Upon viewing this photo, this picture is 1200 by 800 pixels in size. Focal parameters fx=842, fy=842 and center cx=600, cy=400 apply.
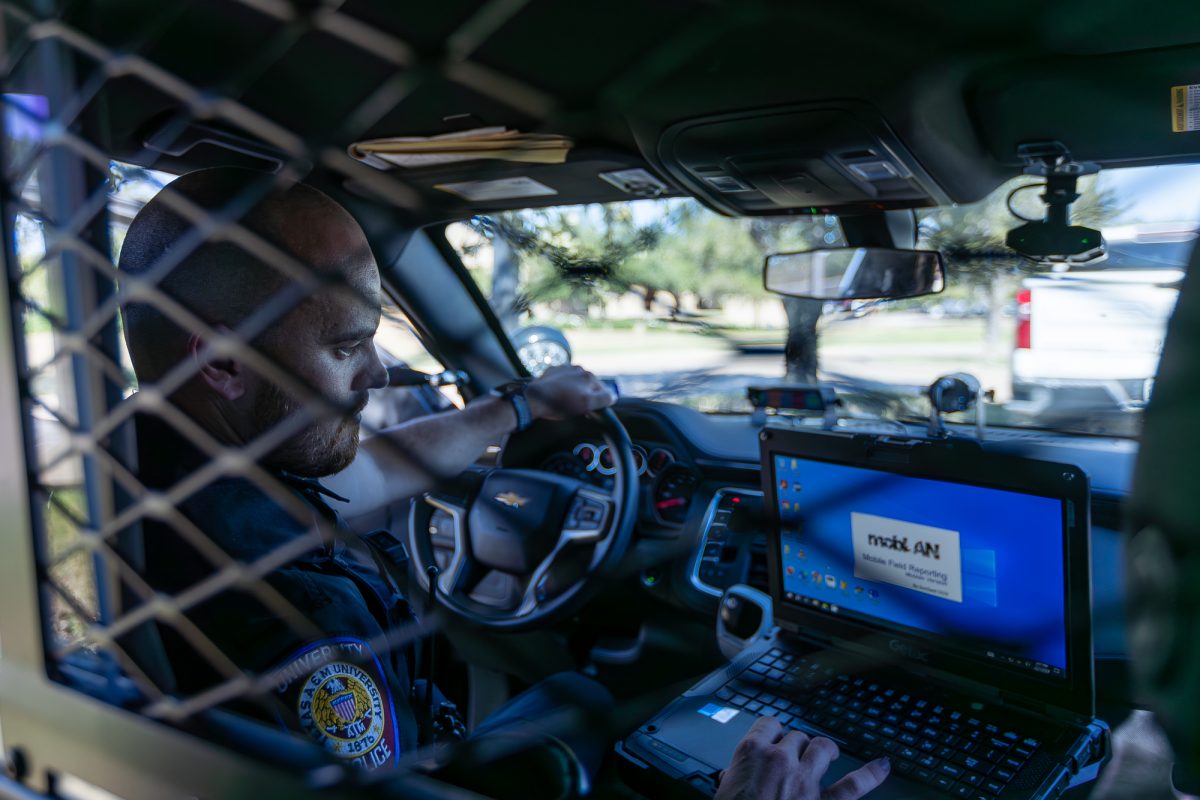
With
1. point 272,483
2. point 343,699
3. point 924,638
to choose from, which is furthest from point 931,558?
point 272,483

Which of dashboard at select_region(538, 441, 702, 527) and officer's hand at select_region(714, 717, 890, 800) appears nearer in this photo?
officer's hand at select_region(714, 717, 890, 800)

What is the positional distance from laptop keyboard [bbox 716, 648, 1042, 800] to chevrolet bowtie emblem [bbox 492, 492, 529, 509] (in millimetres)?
1142

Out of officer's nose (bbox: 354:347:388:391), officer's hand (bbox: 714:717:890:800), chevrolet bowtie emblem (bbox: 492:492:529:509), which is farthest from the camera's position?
chevrolet bowtie emblem (bbox: 492:492:529:509)

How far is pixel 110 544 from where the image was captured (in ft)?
2.70

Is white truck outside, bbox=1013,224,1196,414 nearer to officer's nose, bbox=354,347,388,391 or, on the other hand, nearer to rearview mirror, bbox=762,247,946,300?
rearview mirror, bbox=762,247,946,300

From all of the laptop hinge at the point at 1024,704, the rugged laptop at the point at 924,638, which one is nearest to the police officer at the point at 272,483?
the rugged laptop at the point at 924,638

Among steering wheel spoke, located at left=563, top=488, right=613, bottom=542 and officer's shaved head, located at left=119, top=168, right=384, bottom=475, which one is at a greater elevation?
officer's shaved head, located at left=119, top=168, right=384, bottom=475

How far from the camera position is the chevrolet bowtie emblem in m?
2.62

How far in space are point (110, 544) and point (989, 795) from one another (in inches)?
45.7

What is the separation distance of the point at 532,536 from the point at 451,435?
468 mm

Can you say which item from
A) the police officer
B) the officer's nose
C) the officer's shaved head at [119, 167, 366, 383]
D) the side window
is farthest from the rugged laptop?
the side window

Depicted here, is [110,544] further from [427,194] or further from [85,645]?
[427,194]

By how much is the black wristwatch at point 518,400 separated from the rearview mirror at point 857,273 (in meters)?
0.81

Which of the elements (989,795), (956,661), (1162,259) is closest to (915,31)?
(1162,259)
